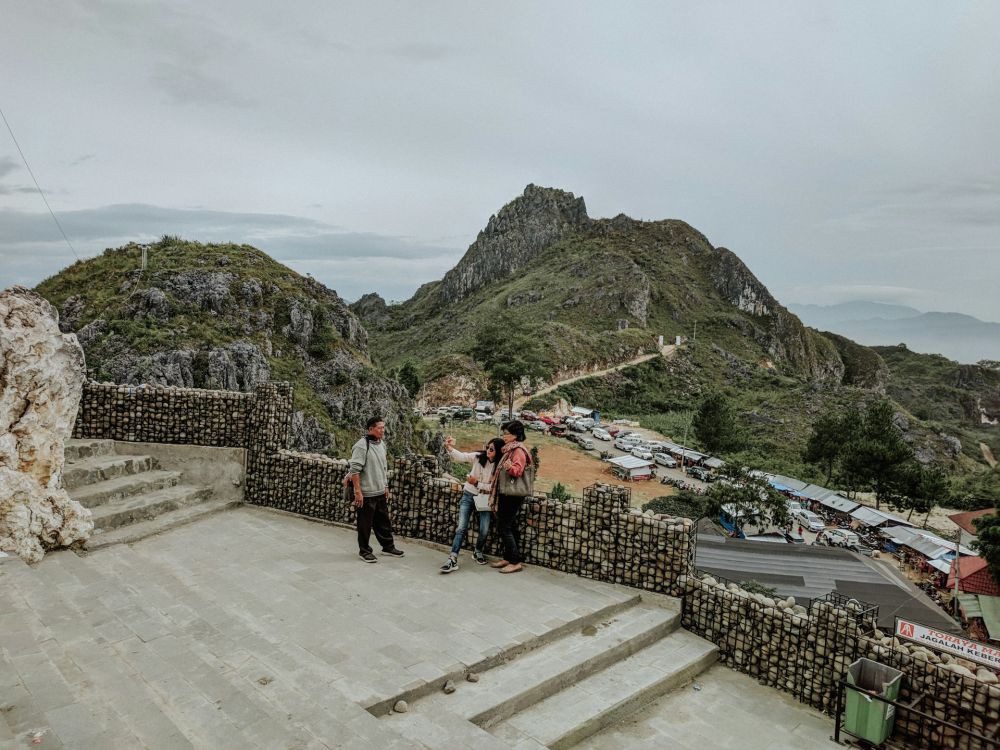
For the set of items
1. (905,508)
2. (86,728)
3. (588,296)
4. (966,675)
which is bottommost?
(905,508)

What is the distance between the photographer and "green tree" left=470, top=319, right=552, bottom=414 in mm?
48031

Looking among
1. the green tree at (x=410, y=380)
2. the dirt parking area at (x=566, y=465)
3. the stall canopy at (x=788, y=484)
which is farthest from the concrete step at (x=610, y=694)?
the green tree at (x=410, y=380)

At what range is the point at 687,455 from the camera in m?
41.4

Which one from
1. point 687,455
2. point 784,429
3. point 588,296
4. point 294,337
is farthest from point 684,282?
point 294,337

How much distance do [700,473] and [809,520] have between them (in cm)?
898

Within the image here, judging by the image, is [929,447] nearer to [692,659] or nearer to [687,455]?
[687,455]

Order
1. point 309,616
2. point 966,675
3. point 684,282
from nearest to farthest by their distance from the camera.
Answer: point 966,675
point 309,616
point 684,282

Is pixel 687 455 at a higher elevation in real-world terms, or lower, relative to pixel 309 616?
lower

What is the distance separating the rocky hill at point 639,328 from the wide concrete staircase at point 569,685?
1555 inches

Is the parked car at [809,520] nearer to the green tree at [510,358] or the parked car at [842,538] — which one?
the parked car at [842,538]

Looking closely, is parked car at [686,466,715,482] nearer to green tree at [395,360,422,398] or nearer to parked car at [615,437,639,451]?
parked car at [615,437,639,451]

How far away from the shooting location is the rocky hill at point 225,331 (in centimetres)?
2222

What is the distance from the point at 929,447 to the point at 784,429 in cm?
1409

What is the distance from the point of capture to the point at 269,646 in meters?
4.68
